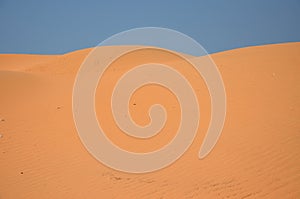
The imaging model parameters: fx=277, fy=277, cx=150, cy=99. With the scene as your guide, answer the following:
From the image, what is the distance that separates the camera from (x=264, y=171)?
4.62 metres

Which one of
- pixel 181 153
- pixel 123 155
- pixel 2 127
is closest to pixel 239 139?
pixel 181 153

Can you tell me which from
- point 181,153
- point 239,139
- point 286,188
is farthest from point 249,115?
point 286,188

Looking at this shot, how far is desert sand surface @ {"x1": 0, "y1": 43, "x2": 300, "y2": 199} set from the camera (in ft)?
14.3

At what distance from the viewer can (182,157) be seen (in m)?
→ 5.68

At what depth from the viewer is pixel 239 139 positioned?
240 inches

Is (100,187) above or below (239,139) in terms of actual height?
below

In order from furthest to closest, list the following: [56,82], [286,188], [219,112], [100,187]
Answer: [56,82] → [219,112] → [100,187] → [286,188]

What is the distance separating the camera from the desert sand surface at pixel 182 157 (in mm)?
4360

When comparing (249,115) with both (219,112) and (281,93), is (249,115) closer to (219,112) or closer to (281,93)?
(219,112)

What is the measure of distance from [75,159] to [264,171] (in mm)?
3667

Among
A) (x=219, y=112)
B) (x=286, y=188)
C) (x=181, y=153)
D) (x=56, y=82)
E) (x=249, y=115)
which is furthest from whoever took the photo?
(x=56, y=82)

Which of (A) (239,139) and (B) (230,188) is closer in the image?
(B) (230,188)

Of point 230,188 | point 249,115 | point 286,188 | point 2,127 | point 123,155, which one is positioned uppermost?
point 2,127

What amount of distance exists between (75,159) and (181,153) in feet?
7.32
